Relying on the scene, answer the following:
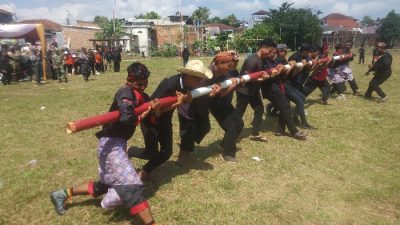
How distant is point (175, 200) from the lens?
479 cm

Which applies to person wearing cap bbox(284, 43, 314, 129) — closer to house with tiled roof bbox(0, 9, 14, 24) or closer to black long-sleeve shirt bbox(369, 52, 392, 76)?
black long-sleeve shirt bbox(369, 52, 392, 76)

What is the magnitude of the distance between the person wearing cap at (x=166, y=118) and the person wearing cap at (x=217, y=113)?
531 millimetres

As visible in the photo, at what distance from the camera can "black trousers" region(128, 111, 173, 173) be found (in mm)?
4789

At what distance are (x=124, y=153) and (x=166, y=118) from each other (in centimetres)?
96

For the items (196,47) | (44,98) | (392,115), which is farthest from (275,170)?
(196,47)

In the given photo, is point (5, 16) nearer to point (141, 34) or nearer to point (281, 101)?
point (141, 34)

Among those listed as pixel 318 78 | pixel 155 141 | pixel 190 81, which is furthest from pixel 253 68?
pixel 318 78

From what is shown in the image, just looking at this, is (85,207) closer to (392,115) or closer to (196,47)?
(392,115)

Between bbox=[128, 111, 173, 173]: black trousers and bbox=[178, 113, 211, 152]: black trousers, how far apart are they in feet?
2.28

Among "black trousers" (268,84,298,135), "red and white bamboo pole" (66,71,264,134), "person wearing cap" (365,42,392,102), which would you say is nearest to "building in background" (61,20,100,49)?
"person wearing cap" (365,42,392,102)

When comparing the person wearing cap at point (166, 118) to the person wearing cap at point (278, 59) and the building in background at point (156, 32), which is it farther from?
the building in background at point (156, 32)

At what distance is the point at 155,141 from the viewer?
4883mm

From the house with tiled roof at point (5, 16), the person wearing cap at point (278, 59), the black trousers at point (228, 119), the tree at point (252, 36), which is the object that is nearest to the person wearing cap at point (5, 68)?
the person wearing cap at point (278, 59)

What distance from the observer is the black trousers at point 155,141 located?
4789 mm
